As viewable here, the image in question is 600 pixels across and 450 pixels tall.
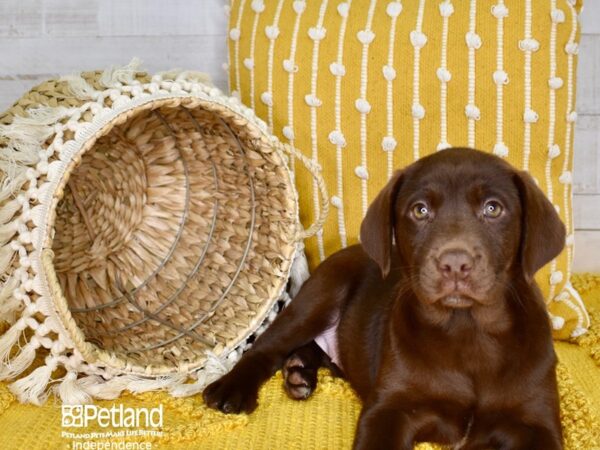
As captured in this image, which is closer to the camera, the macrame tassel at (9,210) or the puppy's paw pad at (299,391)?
the macrame tassel at (9,210)

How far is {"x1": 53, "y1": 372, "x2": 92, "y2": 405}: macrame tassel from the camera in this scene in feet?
6.67

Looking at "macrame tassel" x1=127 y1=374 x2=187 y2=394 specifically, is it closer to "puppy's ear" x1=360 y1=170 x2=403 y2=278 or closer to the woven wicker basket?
the woven wicker basket

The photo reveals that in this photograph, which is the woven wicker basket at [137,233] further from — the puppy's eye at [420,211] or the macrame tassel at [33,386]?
the puppy's eye at [420,211]

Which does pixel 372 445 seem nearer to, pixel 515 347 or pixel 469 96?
pixel 515 347

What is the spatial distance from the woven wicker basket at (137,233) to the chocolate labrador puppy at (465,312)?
1.82 feet

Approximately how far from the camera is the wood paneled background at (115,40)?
3.10 meters

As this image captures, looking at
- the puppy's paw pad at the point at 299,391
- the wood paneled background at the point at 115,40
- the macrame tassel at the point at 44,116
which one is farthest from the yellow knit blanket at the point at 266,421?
the wood paneled background at the point at 115,40

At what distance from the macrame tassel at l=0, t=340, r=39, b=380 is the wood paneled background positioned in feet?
4.65

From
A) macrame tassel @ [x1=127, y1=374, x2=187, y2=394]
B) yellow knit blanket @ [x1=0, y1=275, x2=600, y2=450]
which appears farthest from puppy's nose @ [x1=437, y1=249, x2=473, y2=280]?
macrame tassel @ [x1=127, y1=374, x2=187, y2=394]

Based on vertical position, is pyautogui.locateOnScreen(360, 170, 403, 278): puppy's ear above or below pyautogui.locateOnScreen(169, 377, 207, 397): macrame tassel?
above

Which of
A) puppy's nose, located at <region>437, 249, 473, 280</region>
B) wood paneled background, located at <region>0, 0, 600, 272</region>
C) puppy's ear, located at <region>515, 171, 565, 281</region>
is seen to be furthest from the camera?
wood paneled background, located at <region>0, 0, 600, 272</region>

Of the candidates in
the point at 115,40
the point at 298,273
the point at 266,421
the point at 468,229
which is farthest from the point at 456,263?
the point at 115,40

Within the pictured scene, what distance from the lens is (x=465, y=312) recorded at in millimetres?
1821

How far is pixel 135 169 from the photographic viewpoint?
2682 millimetres
